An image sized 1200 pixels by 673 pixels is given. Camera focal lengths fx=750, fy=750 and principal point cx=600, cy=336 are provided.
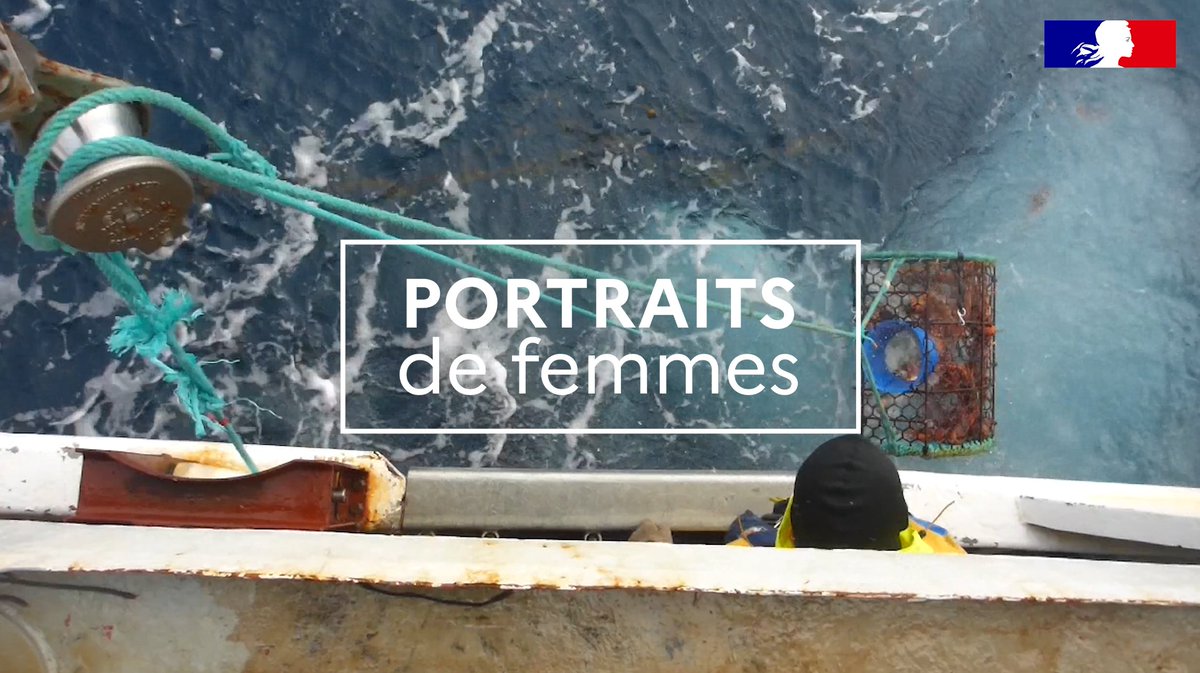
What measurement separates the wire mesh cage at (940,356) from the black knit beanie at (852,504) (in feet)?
9.58

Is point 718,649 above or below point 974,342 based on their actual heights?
below

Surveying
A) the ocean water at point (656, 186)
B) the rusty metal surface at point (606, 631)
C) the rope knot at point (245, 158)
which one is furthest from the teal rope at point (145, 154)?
the ocean water at point (656, 186)

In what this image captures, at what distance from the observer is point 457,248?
5859mm

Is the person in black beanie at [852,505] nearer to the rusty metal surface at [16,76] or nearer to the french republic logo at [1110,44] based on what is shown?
the rusty metal surface at [16,76]

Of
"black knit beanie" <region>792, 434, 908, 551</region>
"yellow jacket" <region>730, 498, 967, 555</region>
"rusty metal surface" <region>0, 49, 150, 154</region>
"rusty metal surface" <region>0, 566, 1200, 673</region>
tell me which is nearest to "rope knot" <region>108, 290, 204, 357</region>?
"rusty metal surface" <region>0, 49, 150, 154</region>

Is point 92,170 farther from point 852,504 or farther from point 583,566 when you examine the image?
point 852,504

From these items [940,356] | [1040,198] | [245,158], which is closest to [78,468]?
[245,158]

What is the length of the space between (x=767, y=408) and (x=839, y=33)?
133 inches

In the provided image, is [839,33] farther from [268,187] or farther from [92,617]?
[92,617]

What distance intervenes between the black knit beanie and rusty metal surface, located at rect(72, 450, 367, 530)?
1.72 meters

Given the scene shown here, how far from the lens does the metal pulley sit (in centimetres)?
187

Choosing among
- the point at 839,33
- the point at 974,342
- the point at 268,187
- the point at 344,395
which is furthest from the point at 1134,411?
the point at 268,187

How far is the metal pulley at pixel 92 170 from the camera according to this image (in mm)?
1870

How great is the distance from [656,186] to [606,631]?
16.6 ft
